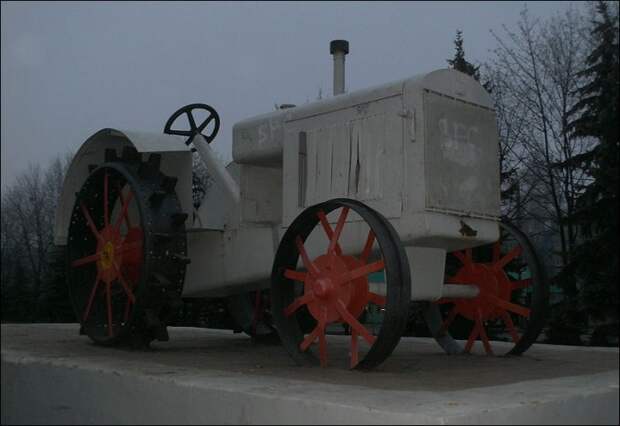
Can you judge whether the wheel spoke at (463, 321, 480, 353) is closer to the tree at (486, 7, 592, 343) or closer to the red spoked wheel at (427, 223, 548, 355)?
the red spoked wheel at (427, 223, 548, 355)

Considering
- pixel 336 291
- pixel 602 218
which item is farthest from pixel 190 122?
pixel 602 218

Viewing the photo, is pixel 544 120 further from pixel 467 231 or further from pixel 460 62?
pixel 467 231

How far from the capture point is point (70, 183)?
6.82 meters

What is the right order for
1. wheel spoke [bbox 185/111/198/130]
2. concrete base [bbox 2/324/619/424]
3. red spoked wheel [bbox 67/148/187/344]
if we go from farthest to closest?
wheel spoke [bbox 185/111/198/130]
red spoked wheel [bbox 67/148/187/344]
concrete base [bbox 2/324/619/424]

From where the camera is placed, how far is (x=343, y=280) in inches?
175

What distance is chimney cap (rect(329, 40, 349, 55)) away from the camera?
19.3ft

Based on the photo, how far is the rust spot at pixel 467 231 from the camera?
493cm

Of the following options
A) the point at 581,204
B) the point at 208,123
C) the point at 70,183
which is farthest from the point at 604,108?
the point at 70,183

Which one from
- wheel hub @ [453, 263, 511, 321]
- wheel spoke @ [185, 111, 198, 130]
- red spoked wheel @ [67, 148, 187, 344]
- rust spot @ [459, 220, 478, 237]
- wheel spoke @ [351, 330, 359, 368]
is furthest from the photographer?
wheel spoke @ [185, 111, 198, 130]

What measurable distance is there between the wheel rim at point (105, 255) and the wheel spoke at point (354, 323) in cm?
174

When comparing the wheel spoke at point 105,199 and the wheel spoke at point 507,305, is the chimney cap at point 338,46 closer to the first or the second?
the wheel spoke at point 105,199

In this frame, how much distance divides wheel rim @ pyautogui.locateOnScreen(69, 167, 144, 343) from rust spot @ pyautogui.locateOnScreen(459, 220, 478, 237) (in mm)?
2331

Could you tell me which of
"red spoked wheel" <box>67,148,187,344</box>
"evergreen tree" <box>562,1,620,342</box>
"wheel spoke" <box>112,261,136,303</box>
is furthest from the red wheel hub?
"evergreen tree" <box>562,1,620,342</box>

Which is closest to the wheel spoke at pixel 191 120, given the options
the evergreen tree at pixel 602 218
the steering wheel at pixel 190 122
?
the steering wheel at pixel 190 122
